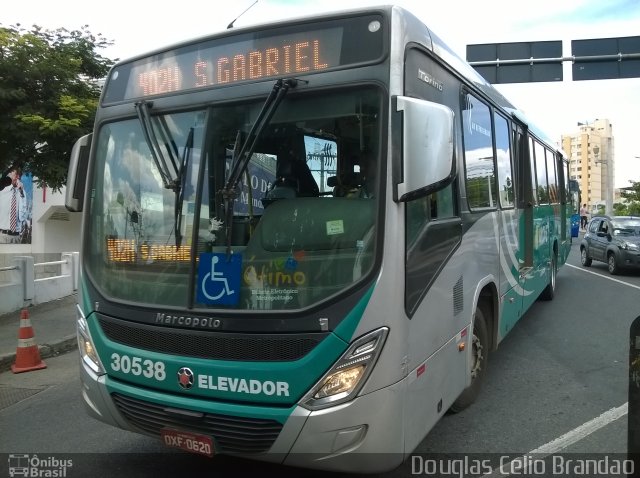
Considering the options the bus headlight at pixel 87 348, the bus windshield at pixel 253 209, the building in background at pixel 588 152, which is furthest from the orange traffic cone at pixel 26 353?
the building in background at pixel 588 152

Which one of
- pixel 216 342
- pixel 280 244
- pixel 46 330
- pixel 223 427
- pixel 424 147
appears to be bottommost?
pixel 46 330

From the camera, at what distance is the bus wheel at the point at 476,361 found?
14.9ft

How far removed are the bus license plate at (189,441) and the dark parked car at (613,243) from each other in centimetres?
1386

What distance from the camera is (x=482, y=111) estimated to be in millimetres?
4812

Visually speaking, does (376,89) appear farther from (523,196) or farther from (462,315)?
(523,196)

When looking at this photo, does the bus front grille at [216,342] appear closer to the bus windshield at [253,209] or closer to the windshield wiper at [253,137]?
the bus windshield at [253,209]

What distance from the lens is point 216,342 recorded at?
2945 mm

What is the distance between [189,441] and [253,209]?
4.53ft

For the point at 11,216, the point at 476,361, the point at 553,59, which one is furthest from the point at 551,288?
the point at 11,216

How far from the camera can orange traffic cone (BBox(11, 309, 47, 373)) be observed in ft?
22.0

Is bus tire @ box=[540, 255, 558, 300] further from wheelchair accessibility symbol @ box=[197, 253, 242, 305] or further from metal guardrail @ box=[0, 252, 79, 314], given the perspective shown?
metal guardrail @ box=[0, 252, 79, 314]

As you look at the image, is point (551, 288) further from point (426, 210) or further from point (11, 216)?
point (11, 216)

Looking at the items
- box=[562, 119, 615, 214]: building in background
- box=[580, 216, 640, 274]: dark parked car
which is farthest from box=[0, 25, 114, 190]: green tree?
box=[562, 119, 615, 214]: building in background

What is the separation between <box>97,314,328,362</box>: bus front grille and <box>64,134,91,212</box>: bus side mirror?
1148 millimetres
